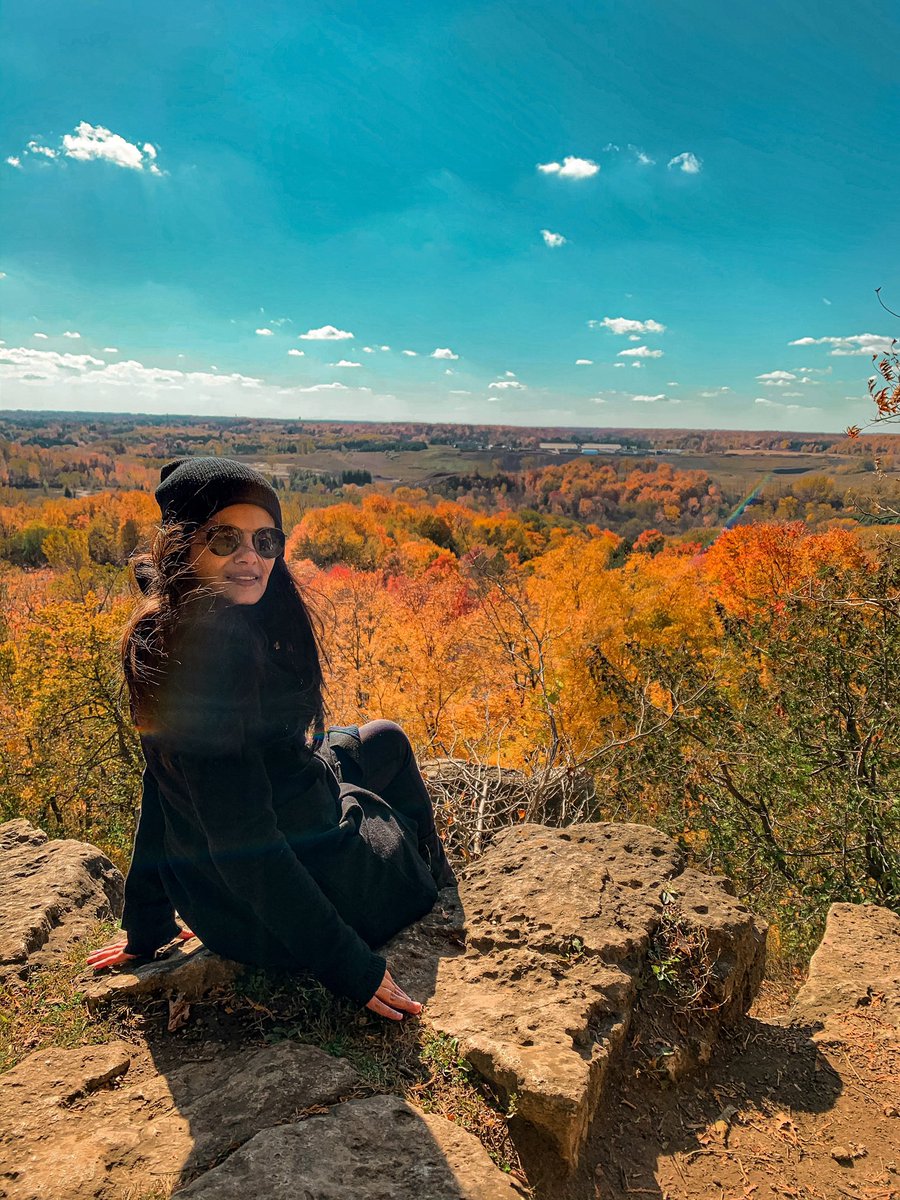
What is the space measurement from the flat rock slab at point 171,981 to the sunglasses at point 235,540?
6.14 ft

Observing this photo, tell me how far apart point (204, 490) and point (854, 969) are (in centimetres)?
424

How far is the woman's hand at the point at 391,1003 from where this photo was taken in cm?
253

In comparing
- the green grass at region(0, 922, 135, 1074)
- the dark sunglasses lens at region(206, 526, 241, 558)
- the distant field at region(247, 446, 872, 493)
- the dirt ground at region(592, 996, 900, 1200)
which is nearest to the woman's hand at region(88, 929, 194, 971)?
the green grass at region(0, 922, 135, 1074)

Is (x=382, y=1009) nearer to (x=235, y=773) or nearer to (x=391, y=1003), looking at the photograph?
(x=391, y=1003)

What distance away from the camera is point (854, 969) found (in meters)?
3.65

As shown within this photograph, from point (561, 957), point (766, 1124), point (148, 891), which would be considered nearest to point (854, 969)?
point (766, 1124)

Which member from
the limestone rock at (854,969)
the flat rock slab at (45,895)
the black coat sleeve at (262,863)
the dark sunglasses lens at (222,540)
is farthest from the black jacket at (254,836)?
the limestone rock at (854,969)

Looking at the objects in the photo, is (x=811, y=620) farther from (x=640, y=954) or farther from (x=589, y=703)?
(x=589, y=703)

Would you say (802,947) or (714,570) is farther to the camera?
(714,570)

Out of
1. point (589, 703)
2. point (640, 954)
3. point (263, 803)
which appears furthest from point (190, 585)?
point (589, 703)

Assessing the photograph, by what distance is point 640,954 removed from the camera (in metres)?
3.04

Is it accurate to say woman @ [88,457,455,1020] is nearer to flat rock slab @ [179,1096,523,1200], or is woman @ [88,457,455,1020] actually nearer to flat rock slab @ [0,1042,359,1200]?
flat rock slab @ [0,1042,359,1200]

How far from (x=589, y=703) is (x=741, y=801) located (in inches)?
404

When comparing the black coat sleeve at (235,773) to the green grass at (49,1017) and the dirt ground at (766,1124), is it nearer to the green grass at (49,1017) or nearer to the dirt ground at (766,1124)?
the green grass at (49,1017)
